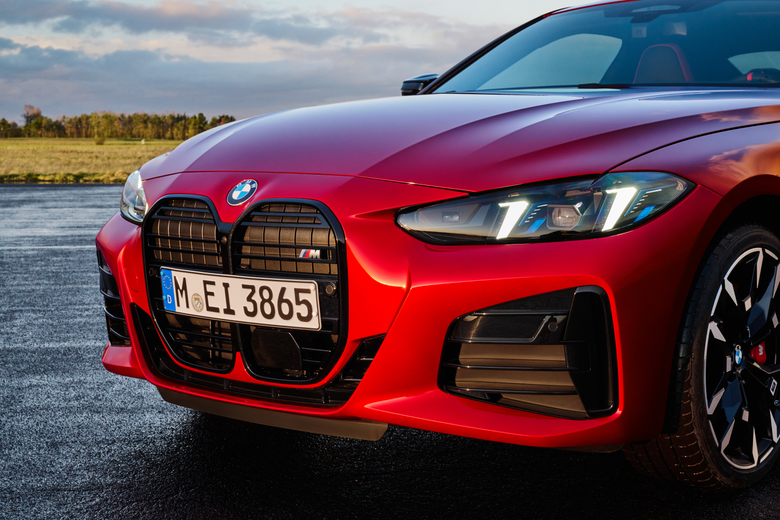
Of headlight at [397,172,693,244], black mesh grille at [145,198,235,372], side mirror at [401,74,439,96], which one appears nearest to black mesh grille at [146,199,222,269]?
black mesh grille at [145,198,235,372]

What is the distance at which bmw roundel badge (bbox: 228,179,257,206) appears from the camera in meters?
2.12

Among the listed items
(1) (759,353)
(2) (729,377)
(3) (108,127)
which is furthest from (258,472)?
(3) (108,127)

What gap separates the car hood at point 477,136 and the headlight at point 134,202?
0.20ft

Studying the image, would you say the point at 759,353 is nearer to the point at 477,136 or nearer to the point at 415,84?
the point at 477,136

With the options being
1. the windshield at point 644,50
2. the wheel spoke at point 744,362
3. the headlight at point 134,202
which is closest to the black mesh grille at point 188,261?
the headlight at point 134,202

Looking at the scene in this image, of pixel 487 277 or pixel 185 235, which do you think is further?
pixel 185 235

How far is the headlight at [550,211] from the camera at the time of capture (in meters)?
1.86

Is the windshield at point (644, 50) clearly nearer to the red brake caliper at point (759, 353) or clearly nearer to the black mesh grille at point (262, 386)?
the red brake caliper at point (759, 353)

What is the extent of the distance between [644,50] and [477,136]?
5.16ft

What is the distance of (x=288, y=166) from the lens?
2.19m

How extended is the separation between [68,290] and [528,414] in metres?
4.40

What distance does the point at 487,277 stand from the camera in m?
1.84

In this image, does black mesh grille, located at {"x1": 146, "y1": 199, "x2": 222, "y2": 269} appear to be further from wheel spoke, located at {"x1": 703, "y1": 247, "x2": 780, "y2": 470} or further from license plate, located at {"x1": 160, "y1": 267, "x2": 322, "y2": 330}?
wheel spoke, located at {"x1": 703, "y1": 247, "x2": 780, "y2": 470}

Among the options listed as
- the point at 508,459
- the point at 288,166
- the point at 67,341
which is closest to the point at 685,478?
the point at 508,459
